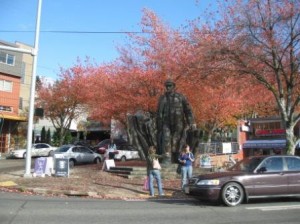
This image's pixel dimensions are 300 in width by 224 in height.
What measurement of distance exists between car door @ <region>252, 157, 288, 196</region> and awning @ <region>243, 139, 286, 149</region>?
3144 centimetres

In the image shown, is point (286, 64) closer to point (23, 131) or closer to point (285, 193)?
point (285, 193)

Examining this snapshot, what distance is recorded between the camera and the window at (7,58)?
164 feet

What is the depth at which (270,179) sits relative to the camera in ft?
43.8

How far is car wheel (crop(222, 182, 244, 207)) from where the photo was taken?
504 inches

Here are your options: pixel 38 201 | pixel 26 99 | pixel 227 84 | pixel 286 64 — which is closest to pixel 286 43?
pixel 286 64

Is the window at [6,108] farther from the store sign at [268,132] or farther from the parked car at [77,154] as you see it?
the store sign at [268,132]

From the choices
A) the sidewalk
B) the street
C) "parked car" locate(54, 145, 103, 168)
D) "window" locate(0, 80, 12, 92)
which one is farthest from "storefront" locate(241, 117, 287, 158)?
the street

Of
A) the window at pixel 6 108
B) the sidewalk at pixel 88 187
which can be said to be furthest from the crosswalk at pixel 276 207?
the window at pixel 6 108

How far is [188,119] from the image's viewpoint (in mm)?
22000

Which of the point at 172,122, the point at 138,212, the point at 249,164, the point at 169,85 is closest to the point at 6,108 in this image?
the point at 172,122

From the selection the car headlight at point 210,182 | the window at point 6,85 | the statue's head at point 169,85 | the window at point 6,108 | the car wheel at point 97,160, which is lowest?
the car headlight at point 210,182

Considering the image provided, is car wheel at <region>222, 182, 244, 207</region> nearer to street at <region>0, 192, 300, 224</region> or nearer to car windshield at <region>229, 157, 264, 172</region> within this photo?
street at <region>0, 192, 300, 224</region>

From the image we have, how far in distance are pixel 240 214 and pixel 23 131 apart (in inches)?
1714

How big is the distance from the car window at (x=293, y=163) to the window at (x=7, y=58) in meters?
41.6
